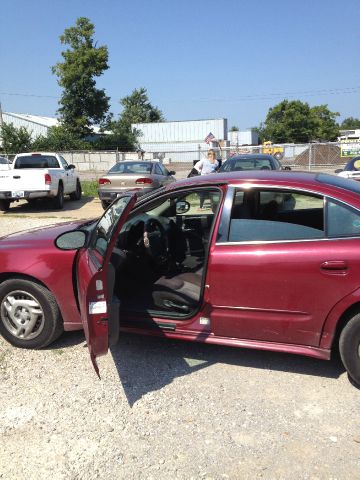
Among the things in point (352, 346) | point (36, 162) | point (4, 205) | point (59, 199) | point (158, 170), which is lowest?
point (352, 346)

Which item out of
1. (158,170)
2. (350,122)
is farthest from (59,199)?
(350,122)

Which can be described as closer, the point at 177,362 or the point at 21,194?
Answer: the point at 177,362

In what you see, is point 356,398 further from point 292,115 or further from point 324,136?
point 324,136

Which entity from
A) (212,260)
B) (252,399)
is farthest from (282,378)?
(212,260)

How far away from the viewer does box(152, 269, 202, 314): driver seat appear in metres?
3.55

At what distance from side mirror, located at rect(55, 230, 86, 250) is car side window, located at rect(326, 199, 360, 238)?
77.5 inches

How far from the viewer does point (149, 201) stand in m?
3.63

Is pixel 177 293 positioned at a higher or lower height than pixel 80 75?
lower

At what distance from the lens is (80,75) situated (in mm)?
46875

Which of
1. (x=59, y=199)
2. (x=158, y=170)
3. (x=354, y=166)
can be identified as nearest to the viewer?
(x=354, y=166)

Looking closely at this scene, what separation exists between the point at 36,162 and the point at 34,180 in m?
1.35

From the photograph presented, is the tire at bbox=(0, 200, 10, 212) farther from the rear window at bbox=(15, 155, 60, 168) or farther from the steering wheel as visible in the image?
the steering wheel

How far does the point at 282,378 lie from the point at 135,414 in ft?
3.83

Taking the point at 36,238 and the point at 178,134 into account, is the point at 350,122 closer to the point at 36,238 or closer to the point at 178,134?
the point at 178,134
